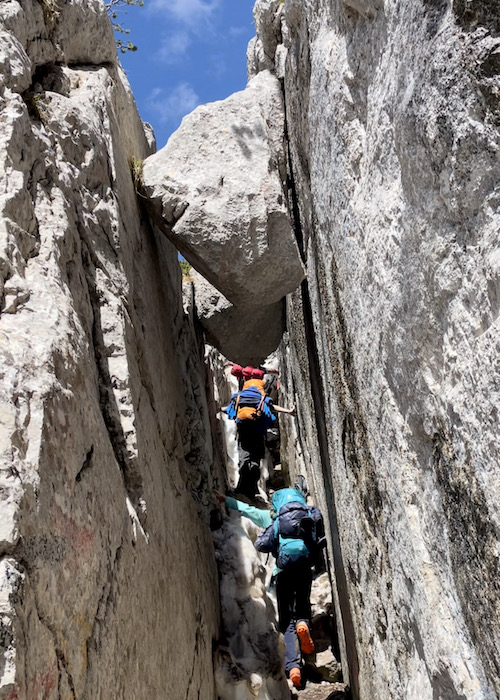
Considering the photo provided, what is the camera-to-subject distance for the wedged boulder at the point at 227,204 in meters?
6.08

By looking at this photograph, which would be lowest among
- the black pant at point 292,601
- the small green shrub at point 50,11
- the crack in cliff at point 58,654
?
the crack in cliff at point 58,654

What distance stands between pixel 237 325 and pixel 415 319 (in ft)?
22.5

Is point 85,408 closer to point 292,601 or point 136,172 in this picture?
point 136,172

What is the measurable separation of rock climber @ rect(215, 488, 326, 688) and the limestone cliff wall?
0.73 m

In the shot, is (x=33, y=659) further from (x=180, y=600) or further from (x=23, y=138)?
(x=23, y=138)

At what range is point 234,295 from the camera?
664cm

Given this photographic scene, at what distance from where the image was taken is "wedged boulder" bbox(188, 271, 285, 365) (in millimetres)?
9797

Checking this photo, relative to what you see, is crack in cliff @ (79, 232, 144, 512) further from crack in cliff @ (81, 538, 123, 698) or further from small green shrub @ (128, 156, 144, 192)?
small green shrub @ (128, 156, 144, 192)

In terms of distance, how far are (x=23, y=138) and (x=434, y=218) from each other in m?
2.66

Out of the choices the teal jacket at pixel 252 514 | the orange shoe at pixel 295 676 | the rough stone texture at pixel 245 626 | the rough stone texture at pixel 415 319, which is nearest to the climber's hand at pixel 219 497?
the teal jacket at pixel 252 514

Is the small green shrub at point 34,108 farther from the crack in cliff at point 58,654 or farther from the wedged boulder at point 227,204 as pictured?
the crack in cliff at point 58,654

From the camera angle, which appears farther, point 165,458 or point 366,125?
point 165,458

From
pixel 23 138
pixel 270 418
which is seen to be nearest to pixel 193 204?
pixel 23 138

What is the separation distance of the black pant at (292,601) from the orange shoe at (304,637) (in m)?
0.06
